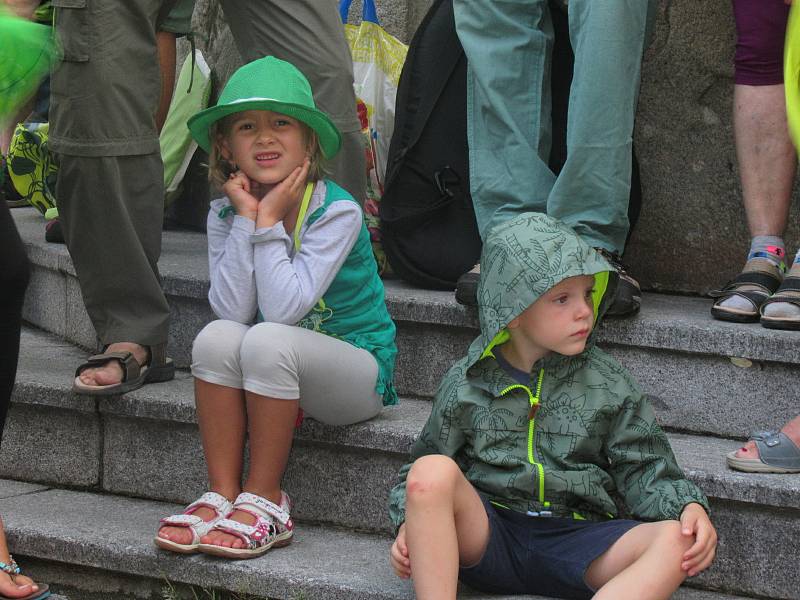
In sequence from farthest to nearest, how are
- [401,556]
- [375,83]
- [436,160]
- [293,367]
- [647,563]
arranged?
[375,83] < [436,160] < [293,367] < [401,556] < [647,563]

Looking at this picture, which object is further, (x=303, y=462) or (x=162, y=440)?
(x=162, y=440)

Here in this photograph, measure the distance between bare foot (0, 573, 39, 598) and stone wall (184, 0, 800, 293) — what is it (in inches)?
75.6

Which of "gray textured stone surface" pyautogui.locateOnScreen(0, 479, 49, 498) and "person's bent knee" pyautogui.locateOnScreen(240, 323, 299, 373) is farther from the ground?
"person's bent knee" pyautogui.locateOnScreen(240, 323, 299, 373)

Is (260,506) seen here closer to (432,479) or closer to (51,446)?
(432,479)

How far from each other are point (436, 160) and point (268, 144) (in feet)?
2.44

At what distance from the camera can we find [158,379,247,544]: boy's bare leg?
2844 millimetres

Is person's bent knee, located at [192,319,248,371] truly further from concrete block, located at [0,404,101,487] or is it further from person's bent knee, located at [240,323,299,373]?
concrete block, located at [0,404,101,487]

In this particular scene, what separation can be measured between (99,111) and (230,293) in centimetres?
56

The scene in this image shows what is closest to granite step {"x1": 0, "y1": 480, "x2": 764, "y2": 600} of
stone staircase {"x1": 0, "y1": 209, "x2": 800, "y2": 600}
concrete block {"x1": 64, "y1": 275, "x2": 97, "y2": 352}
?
stone staircase {"x1": 0, "y1": 209, "x2": 800, "y2": 600}

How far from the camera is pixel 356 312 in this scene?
9.89 ft

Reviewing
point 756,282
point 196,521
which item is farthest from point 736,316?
point 196,521

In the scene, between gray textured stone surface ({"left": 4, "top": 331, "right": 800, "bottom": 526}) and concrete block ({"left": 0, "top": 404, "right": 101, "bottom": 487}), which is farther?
concrete block ({"left": 0, "top": 404, "right": 101, "bottom": 487})

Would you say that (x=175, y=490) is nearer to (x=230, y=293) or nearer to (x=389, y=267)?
(x=230, y=293)

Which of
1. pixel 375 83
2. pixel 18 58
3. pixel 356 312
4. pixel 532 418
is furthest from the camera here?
pixel 375 83
